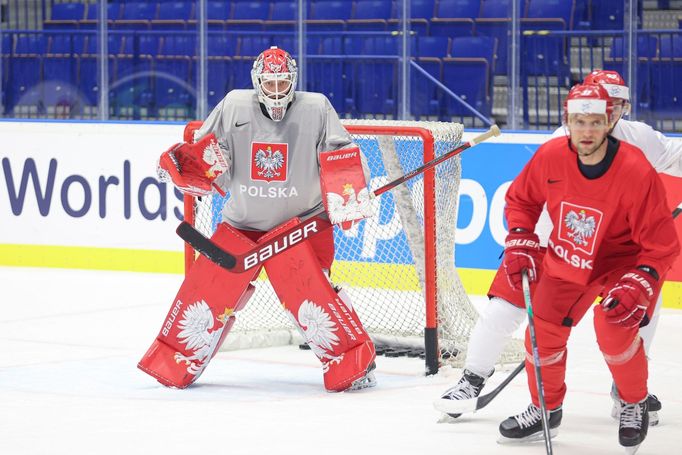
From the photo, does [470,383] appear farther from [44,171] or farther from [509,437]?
[44,171]

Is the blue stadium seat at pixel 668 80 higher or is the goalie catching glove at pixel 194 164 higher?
the blue stadium seat at pixel 668 80

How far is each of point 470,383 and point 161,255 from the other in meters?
3.95

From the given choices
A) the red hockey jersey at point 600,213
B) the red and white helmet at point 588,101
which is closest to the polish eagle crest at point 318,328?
the red hockey jersey at point 600,213

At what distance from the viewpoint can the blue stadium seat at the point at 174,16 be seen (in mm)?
8141

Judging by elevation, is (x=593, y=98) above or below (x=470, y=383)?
above

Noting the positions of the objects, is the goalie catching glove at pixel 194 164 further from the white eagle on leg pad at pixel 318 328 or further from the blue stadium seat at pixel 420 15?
the blue stadium seat at pixel 420 15

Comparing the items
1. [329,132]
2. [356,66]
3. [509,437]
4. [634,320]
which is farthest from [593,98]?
[356,66]

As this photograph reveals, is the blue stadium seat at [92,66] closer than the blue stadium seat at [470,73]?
No

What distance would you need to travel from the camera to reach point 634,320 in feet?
11.5

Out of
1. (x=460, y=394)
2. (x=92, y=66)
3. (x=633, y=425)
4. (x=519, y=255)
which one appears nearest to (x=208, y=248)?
(x=460, y=394)

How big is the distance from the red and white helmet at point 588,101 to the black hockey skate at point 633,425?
0.78m

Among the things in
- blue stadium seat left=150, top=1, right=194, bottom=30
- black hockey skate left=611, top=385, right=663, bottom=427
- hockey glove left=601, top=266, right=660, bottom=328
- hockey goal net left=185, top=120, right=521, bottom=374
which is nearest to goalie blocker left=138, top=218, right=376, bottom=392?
hockey goal net left=185, top=120, right=521, bottom=374

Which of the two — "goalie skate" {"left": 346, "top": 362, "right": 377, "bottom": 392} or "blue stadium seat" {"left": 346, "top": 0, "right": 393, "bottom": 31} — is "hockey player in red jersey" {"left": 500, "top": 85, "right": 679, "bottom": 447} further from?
"blue stadium seat" {"left": 346, "top": 0, "right": 393, "bottom": 31}

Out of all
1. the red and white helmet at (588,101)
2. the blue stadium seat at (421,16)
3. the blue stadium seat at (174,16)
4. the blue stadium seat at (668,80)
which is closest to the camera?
the red and white helmet at (588,101)
